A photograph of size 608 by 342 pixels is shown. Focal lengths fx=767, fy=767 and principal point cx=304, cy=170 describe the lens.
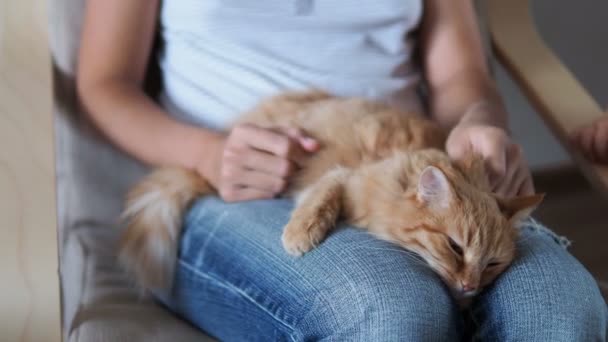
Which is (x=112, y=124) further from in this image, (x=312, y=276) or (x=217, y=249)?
(x=312, y=276)

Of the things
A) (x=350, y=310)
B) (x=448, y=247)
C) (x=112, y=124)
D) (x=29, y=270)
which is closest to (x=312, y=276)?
(x=350, y=310)

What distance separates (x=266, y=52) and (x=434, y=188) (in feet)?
1.24

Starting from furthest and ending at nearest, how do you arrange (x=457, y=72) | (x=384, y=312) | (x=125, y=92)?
(x=457, y=72), (x=125, y=92), (x=384, y=312)

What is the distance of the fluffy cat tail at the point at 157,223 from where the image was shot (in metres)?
1.02

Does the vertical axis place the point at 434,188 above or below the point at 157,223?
above

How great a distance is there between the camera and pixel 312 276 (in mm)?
838

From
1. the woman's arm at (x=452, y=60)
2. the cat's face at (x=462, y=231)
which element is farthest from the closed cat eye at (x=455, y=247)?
the woman's arm at (x=452, y=60)

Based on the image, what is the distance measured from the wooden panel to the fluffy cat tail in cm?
21

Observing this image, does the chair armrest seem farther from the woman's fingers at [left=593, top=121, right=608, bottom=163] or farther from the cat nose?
the cat nose

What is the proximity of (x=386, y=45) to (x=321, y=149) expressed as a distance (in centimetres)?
26

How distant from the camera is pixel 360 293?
2.60ft

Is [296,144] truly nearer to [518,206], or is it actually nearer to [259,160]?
[259,160]

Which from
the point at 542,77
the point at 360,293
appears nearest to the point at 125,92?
the point at 360,293

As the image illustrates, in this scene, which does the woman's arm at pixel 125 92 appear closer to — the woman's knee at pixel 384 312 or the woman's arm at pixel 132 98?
the woman's arm at pixel 132 98
